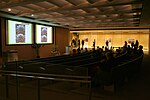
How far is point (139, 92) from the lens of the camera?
16.8ft

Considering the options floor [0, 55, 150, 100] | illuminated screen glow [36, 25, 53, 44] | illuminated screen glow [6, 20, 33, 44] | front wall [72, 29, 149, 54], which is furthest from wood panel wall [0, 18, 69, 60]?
front wall [72, 29, 149, 54]

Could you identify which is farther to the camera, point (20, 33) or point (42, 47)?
point (42, 47)

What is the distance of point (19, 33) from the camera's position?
11.8 meters

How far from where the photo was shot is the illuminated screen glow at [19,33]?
11.1 meters

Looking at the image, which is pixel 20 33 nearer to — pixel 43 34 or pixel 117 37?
pixel 43 34

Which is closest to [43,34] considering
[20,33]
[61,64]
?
[20,33]

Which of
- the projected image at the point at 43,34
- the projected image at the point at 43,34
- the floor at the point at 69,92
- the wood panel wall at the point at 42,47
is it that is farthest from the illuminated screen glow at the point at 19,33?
the floor at the point at 69,92

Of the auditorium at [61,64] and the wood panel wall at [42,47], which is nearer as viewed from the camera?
the auditorium at [61,64]

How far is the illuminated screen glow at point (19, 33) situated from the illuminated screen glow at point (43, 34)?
0.88m

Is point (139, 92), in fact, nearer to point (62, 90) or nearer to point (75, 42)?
point (62, 90)

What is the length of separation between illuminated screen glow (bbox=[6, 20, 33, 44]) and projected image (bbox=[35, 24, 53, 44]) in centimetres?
82

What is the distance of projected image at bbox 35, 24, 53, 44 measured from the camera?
14.0m

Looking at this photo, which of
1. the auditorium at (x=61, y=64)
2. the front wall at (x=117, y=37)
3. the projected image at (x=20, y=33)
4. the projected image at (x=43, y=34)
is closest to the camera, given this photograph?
the auditorium at (x=61, y=64)

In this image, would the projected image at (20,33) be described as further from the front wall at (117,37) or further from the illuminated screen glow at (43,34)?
the front wall at (117,37)
